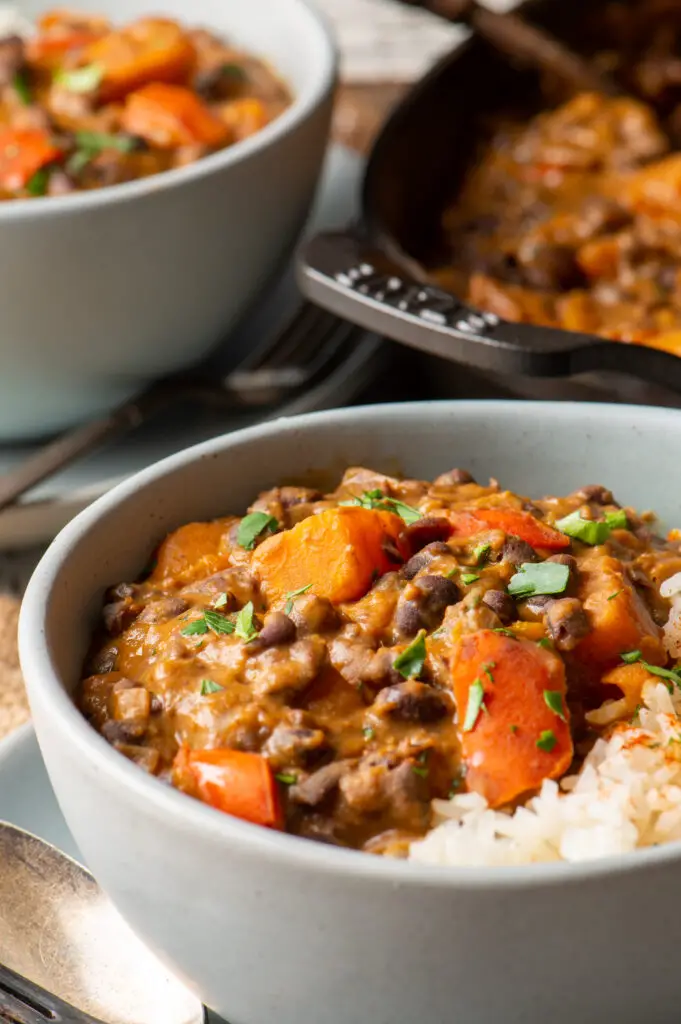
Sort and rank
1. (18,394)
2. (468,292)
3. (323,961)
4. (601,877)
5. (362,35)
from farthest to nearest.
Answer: (362,35)
(468,292)
(18,394)
(323,961)
(601,877)

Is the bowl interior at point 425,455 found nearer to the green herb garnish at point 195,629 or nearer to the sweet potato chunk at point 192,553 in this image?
the sweet potato chunk at point 192,553

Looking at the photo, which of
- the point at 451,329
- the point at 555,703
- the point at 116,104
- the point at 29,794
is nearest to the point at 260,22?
the point at 116,104

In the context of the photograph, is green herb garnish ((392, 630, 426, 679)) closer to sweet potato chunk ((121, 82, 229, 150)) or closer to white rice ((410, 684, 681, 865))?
white rice ((410, 684, 681, 865))

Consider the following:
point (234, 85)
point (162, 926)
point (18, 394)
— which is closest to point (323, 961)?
point (162, 926)

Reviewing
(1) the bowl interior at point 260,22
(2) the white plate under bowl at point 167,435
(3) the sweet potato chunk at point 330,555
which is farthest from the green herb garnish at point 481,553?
(1) the bowl interior at point 260,22

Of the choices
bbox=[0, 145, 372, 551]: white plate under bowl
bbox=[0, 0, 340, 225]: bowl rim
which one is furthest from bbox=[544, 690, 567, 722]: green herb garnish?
bbox=[0, 0, 340, 225]: bowl rim

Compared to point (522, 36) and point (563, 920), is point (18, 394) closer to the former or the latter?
point (522, 36)
